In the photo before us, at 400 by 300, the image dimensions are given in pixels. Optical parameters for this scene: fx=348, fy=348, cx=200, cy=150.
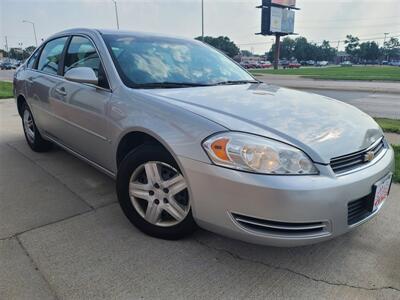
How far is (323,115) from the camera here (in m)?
2.47

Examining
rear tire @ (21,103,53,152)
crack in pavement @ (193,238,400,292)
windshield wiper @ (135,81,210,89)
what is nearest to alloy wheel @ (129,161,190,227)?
crack in pavement @ (193,238,400,292)

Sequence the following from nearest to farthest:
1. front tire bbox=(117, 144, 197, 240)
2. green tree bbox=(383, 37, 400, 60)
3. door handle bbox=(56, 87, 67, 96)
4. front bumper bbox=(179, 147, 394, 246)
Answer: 1. front bumper bbox=(179, 147, 394, 246)
2. front tire bbox=(117, 144, 197, 240)
3. door handle bbox=(56, 87, 67, 96)
4. green tree bbox=(383, 37, 400, 60)

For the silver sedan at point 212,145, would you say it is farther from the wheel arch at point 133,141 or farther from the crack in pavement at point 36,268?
the crack in pavement at point 36,268

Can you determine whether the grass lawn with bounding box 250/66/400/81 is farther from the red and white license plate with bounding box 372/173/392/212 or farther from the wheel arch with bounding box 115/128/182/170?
the wheel arch with bounding box 115/128/182/170

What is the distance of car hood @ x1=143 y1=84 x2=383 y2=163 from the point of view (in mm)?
2066

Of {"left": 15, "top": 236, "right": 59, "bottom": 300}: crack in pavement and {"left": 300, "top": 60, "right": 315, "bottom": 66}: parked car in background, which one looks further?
{"left": 300, "top": 60, "right": 315, "bottom": 66}: parked car in background

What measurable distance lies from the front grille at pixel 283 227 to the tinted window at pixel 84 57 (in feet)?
5.42

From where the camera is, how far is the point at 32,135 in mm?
4688

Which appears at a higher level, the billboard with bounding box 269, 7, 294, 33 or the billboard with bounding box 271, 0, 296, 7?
the billboard with bounding box 271, 0, 296, 7

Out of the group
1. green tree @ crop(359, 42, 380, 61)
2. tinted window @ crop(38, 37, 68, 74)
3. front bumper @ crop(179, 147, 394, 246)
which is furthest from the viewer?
green tree @ crop(359, 42, 380, 61)

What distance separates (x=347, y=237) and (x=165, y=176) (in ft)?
4.70

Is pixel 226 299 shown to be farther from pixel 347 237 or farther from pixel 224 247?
pixel 347 237

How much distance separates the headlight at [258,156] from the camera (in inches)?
75.7

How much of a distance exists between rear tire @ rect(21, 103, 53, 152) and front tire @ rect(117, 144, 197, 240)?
2.48m
